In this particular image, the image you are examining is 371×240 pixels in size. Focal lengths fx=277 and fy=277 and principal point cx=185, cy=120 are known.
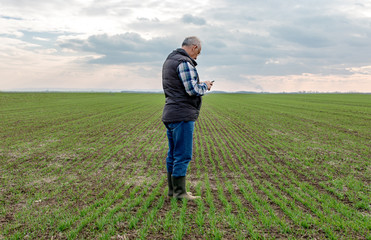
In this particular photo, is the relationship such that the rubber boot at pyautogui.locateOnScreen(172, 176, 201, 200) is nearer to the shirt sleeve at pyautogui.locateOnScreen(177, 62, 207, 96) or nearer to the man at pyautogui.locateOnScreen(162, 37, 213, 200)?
the man at pyautogui.locateOnScreen(162, 37, 213, 200)

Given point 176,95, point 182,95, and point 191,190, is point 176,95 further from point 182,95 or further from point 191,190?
point 191,190

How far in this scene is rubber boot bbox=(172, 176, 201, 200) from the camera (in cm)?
473

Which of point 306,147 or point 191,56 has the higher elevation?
point 191,56

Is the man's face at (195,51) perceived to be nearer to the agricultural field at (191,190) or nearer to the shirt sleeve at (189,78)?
the shirt sleeve at (189,78)

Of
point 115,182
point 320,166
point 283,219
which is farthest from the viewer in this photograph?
point 320,166

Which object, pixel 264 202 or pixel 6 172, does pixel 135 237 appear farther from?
pixel 6 172

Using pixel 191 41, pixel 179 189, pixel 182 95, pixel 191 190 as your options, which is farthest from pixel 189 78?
pixel 191 190

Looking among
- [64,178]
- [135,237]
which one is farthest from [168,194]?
[64,178]

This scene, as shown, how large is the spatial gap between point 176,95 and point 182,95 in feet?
0.33

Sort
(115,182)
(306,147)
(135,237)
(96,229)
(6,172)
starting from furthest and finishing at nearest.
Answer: (306,147)
(6,172)
(115,182)
(96,229)
(135,237)

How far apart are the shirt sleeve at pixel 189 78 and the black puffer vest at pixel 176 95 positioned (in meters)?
0.09

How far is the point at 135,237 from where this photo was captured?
3619 millimetres

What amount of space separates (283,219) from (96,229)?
2.74 metres

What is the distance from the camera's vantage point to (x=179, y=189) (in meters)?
4.80
